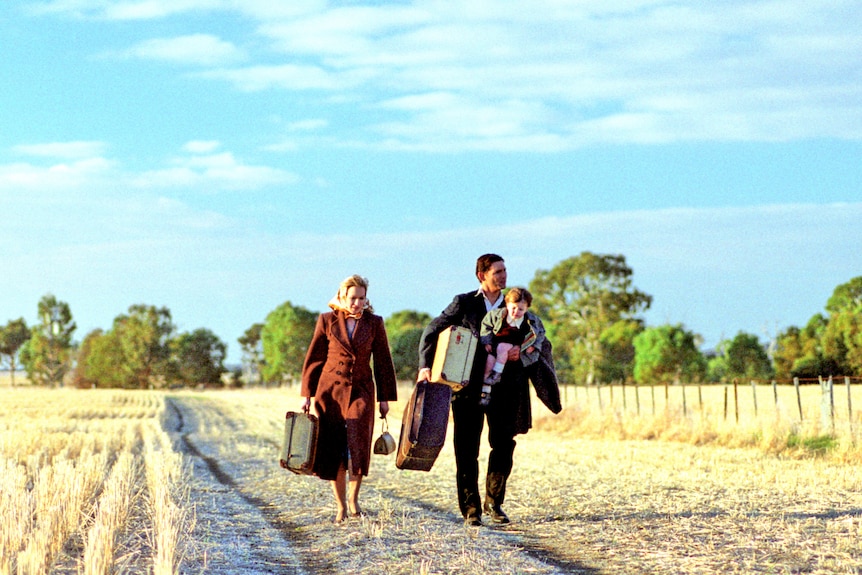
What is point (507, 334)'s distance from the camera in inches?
364

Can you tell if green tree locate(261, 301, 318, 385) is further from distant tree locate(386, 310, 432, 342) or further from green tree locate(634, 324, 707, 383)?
green tree locate(634, 324, 707, 383)

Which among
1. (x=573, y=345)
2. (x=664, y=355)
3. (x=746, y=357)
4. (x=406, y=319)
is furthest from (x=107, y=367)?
(x=746, y=357)

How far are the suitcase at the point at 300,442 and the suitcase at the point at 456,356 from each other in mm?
1259

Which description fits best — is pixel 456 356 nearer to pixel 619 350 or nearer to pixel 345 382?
pixel 345 382

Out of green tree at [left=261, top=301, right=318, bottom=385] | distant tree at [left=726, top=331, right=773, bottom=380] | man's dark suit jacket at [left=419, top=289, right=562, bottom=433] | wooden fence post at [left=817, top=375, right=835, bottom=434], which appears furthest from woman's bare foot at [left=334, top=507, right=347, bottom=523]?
green tree at [left=261, top=301, right=318, bottom=385]

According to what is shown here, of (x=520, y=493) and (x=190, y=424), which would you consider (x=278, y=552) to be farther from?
(x=190, y=424)

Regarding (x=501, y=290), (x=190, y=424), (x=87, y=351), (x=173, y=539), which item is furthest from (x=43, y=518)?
(x=87, y=351)

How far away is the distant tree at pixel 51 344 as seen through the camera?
114938 millimetres

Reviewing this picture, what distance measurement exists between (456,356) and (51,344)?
4530 inches

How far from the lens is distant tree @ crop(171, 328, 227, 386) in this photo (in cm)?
11581

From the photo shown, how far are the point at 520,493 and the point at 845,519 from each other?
3815mm

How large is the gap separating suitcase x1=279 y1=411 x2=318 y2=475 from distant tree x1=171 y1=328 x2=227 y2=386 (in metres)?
108

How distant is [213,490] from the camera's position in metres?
13.2

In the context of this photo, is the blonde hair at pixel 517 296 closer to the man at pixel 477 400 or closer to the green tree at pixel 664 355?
the man at pixel 477 400
